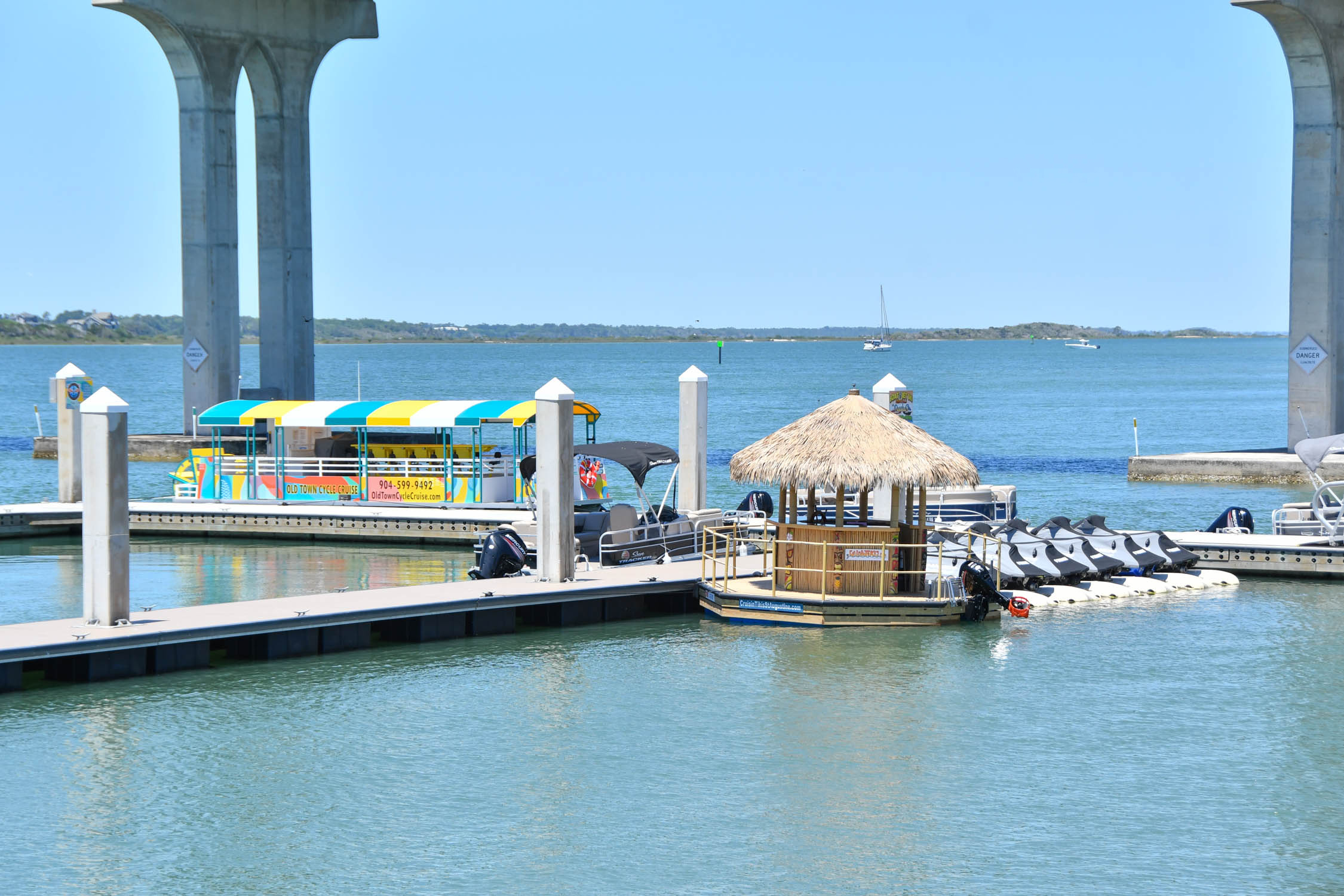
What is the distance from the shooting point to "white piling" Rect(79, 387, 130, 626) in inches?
713

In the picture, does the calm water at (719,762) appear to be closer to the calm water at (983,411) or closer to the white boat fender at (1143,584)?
the white boat fender at (1143,584)

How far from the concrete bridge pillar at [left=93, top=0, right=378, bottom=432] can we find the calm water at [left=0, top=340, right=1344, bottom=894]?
20.9 m

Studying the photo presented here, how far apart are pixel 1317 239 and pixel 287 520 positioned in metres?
26.1

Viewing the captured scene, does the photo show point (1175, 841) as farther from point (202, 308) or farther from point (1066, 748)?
point (202, 308)

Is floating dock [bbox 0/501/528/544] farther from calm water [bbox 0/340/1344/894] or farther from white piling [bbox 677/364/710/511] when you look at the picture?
calm water [bbox 0/340/1344/894]

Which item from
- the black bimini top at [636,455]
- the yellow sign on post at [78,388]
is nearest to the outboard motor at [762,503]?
the black bimini top at [636,455]

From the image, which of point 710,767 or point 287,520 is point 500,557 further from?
point 287,520

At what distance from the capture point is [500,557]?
23.8 metres

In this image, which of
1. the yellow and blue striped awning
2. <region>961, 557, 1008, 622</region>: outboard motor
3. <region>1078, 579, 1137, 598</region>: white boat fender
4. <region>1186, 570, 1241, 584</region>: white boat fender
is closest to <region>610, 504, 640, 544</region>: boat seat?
<region>961, 557, 1008, 622</region>: outboard motor

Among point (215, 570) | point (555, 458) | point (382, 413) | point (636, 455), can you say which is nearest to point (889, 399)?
point (636, 455)

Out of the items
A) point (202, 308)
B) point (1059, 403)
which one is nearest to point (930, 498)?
point (202, 308)

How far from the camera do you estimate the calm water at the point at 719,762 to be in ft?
42.2

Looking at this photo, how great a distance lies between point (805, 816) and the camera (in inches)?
552

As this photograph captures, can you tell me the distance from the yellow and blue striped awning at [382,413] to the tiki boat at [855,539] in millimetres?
9475
